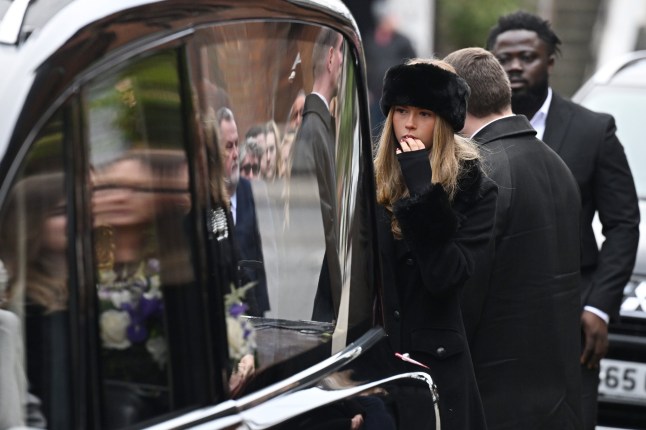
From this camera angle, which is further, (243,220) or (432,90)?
(432,90)

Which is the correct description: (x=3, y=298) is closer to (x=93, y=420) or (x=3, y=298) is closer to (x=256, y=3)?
(x=93, y=420)

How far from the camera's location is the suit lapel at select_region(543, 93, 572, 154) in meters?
5.18

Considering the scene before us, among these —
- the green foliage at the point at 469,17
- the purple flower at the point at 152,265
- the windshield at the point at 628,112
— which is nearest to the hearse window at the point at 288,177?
the purple flower at the point at 152,265

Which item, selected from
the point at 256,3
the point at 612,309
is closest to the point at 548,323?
the point at 612,309

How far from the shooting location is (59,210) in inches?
72.6

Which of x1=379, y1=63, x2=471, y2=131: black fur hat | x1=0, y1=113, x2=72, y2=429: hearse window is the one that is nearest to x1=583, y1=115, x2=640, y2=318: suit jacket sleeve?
x1=379, y1=63, x2=471, y2=131: black fur hat

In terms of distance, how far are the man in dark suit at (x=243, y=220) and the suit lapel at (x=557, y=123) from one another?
2.97m

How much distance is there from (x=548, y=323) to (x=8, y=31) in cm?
261

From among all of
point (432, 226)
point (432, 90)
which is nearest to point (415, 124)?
point (432, 90)

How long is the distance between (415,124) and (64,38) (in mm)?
1837

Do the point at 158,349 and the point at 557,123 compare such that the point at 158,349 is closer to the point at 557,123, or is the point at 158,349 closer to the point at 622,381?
the point at 557,123

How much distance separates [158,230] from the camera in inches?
81.2

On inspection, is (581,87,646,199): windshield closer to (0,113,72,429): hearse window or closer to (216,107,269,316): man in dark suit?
(216,107,269,316): man in dark suit

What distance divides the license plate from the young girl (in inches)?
88.3
